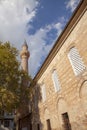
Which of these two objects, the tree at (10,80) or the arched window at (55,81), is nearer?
the arched window at (55,81)

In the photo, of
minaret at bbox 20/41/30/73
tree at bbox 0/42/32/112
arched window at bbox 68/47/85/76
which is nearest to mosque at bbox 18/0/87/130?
arched window at bbox 68/47/85/76

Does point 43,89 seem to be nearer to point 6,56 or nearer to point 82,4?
point 6,56

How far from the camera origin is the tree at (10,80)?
1233 centimetres

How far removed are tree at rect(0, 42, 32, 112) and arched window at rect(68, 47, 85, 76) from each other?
21.3 feet

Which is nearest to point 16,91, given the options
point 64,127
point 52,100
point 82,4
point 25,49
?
point 52,100

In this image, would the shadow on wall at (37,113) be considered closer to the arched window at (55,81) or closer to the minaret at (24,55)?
the arched window at (55,81)

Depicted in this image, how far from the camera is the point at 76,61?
339 inches

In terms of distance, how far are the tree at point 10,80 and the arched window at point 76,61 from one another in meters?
6.48

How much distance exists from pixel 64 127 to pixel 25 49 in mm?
21108

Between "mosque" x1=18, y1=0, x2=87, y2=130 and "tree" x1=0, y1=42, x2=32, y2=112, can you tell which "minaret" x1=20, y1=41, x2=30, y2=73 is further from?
"mosque" x1=18, y1=0, x2=87, y2=130

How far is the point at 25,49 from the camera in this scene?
1124 inches

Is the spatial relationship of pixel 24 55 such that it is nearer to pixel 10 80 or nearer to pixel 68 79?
pixel 10 80

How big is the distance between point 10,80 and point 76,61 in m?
7.30

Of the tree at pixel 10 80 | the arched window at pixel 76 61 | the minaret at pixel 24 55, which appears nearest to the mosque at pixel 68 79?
the arched window at pixel 76 61
